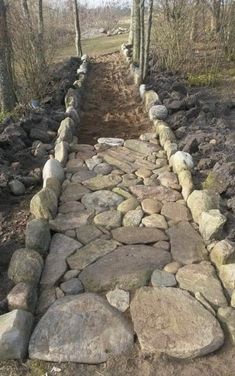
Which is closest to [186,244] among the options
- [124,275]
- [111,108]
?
[124,275]

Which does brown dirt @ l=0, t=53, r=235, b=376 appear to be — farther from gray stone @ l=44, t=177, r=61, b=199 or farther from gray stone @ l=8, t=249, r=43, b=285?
gray stone @ l=44, t=177, r=61, b=199

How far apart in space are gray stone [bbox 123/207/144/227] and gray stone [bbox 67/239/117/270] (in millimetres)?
310

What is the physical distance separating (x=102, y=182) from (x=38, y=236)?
1.30 m

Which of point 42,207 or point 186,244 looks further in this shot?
point 42,207

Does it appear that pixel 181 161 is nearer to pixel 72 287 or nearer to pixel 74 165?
pixel 74 165

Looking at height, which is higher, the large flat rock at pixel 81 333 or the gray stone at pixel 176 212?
the large flat rock at pixel 81 333

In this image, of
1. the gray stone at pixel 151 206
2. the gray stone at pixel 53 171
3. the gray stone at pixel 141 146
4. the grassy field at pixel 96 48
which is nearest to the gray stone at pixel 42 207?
the gray stone at pixel 53 171

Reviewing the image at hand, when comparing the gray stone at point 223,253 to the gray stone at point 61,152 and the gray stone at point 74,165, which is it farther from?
the gray stone at point 61,152

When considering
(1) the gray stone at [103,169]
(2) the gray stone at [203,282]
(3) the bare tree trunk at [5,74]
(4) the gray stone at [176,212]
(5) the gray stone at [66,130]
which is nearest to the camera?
(2) the gray stone at [203,282]

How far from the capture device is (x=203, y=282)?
296cm

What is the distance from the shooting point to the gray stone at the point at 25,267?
9.66 feet

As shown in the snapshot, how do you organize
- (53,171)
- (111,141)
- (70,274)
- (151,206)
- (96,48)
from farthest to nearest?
(96,48)
(111,141)
(53,171)
(151,206)
(70,274)

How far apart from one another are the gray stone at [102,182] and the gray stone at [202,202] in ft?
3.04

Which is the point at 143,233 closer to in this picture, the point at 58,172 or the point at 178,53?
the point at 58,172
